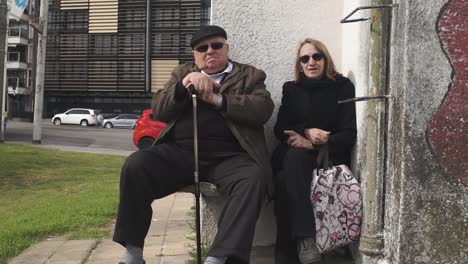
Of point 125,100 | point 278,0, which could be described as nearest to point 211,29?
point 278,0

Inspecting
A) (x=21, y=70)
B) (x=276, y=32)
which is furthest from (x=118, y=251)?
(x=21, y=70)

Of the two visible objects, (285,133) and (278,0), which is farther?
(278,0)

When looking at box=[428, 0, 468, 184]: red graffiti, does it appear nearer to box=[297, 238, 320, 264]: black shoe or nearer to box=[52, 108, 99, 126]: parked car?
box=[297, 238, 320, 264]: black shoe

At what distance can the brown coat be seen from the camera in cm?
311

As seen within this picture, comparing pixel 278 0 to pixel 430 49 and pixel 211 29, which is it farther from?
pixel 430 49

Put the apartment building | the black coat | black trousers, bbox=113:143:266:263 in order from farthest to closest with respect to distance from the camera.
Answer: the apartment building → the black coat → black trousers, bbox=113:143:266:263

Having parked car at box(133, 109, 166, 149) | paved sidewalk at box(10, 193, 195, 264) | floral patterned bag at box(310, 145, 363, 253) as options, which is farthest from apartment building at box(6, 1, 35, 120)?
floral patterned bag at box(310, 145, 363, 253)

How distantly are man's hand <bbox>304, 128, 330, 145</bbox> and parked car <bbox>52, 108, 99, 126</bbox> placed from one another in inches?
1564

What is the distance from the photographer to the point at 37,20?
23156mm

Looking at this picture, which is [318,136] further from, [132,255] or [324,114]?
[132,255]

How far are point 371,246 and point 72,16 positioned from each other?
4605cm

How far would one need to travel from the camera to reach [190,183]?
10.5 ft

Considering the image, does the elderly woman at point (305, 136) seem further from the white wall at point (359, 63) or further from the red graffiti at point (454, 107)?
the red graffiti at point (454, 107)

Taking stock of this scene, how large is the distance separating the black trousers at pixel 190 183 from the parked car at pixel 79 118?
39570 mm
